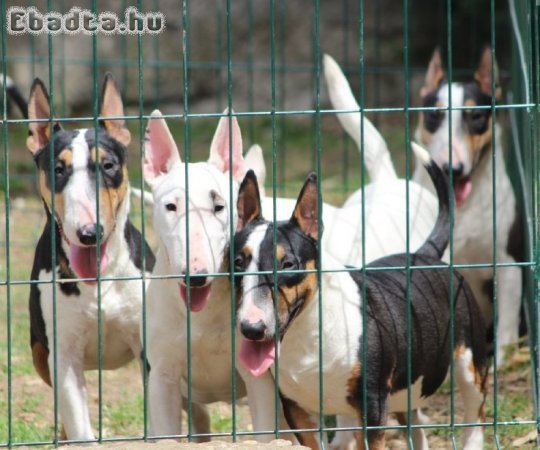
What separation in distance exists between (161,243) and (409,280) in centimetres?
87

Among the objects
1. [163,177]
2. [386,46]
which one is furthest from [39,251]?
[386,46]

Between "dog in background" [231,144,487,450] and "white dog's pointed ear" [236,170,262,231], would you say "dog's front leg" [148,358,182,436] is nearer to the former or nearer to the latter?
"dog in background" [231,144,487,450]

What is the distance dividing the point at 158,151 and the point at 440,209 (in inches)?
43.7

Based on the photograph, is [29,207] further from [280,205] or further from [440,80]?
[280,205]

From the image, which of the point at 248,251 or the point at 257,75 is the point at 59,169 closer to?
the point at 248,251

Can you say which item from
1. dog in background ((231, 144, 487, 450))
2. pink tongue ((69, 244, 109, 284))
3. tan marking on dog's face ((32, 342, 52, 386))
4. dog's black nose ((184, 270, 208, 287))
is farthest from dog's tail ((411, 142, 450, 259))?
tan marking on dog's face ((32, 342, 52, 386))

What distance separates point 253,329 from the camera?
12.1 ft

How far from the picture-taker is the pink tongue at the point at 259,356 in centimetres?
384

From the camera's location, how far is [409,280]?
4078 millimetres

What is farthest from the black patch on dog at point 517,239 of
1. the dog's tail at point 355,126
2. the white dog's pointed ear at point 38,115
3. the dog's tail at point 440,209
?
the white dog's pointed ear at point 38,115

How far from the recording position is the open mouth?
19.5 ft

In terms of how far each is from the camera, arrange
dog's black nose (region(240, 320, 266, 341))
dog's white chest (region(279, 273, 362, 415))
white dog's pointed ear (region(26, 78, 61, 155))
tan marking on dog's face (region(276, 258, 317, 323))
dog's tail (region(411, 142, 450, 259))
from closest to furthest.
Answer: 1. dog's black nose (region(240, 320, 266, 341))
2. tan marking on dog's face (region(276, 258, 317, 323))
3. dog's white chest (region(279, 273, 362, 415))
4. white dog's pointed ear (region(26, 78, 61, 155))
5. dog's tail (region(411, 142, 450, 259))

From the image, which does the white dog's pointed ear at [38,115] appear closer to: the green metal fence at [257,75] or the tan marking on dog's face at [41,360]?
the tan marking on dog's face at [41,360]

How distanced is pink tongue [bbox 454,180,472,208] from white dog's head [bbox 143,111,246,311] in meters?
1.90
